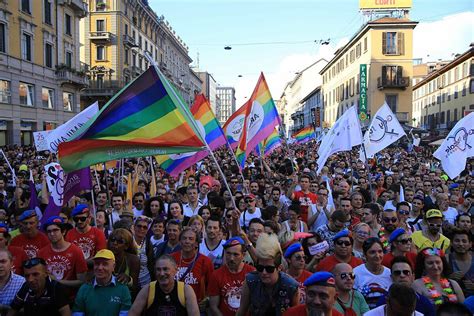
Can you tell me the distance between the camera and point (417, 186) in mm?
10328

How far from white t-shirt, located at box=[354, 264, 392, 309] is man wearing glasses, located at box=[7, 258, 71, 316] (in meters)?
2.59

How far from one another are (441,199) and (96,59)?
48.2m

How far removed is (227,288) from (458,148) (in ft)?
25.7

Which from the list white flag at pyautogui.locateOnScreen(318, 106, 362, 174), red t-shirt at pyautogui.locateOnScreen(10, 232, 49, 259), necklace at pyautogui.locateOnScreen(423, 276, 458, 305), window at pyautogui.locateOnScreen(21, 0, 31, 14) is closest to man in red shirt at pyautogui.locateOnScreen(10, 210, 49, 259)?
red t-shirt at pyautogui.locateOnScreen(10, 232, 49, 259)

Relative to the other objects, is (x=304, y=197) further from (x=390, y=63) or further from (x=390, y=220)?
(x=390, y=63)

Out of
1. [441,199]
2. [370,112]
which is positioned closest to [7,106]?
[441,199]

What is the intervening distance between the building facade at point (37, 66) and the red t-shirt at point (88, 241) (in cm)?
2172

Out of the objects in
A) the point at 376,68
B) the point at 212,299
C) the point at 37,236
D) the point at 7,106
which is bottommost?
the point at 212,299

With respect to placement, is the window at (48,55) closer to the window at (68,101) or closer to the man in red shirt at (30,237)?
the window at (68,101)

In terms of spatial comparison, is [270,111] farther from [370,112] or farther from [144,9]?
[144,9]

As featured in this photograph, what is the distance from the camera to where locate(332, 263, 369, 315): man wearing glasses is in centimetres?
375

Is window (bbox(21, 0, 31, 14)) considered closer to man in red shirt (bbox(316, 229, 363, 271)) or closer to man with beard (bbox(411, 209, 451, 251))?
man with beard (bbox(411, 209, 451, 251))

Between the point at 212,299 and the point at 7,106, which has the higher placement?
the point at 7,106

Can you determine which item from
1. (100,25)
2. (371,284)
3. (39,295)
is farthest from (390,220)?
(100,25)
